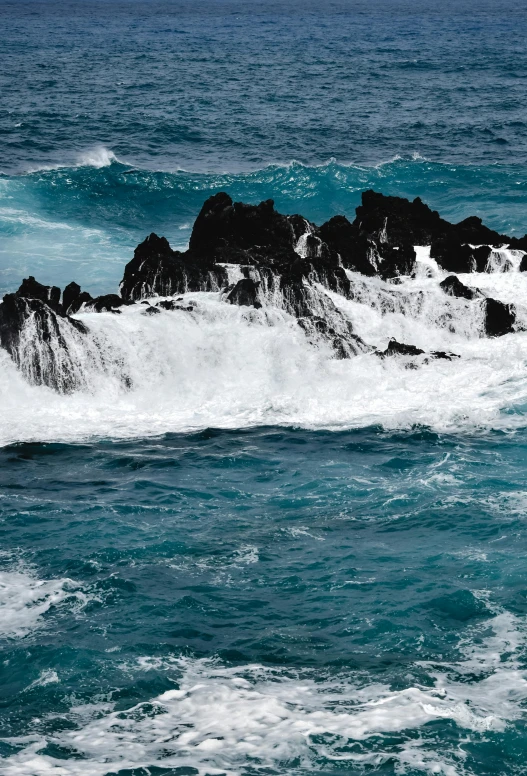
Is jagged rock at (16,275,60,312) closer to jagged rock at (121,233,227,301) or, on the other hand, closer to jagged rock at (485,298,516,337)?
jagged rock at (121,233,227,301)

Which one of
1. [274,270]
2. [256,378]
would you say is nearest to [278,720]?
[256,378]

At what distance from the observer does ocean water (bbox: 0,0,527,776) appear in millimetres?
18016

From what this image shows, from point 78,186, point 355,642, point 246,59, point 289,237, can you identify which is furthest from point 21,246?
point 246,59

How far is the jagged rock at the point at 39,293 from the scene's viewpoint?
34000 mm

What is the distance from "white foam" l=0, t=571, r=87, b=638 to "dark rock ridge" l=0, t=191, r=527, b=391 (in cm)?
1097

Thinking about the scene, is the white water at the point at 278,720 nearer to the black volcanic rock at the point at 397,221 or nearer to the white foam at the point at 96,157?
the black volcanic rock at the point at 397,221

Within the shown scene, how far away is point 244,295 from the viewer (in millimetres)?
36719

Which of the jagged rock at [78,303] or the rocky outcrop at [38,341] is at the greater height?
the jagged rock at [78,303]

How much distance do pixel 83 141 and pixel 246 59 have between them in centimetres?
4093

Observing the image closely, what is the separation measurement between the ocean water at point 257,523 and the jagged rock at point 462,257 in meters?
0.60

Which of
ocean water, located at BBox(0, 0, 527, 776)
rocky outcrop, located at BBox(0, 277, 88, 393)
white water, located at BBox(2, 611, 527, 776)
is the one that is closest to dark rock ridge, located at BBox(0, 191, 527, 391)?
rocky outcrop, located at BBox(0, 277, 88, 393)

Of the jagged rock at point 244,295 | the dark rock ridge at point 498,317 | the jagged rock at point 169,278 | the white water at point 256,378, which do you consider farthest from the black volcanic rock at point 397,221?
the jagged rock at point 244,295

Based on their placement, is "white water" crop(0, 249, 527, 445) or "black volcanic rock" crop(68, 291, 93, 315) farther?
"black volcanic rock" crop(68, 291, 93, 315)

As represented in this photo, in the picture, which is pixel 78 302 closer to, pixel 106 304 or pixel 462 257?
pixel 106 304
